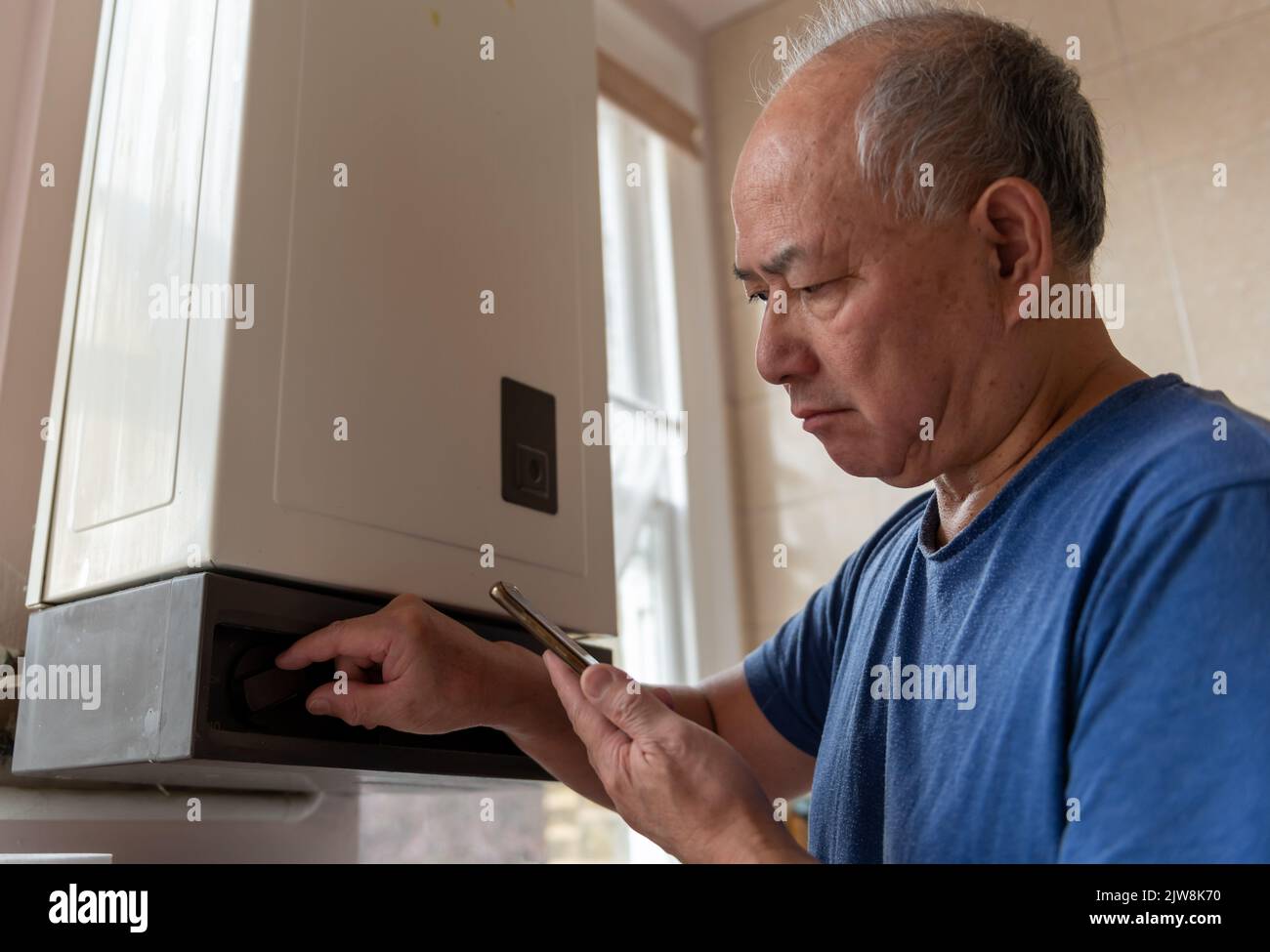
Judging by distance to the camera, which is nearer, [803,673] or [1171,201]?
[803,673]

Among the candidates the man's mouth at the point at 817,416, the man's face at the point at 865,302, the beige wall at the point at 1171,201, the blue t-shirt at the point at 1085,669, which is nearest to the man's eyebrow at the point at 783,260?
the man's face at the point at 865,302

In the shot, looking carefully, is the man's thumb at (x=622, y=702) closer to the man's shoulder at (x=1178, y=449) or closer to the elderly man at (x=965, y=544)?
the elderly man at (x=965, y=544)

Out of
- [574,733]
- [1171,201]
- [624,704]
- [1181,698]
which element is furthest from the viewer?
[1171,201]

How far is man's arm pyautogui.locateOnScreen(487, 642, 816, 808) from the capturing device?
946mm

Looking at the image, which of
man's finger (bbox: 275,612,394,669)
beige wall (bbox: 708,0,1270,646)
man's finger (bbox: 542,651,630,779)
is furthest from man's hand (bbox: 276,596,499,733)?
beige wall (bbox: 708,0,1270,646)

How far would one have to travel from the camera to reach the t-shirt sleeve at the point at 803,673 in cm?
108

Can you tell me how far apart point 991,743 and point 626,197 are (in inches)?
74.6

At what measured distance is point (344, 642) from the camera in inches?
32.0

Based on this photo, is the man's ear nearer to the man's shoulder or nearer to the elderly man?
the elderly man

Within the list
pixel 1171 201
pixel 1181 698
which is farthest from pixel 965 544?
pixel 1171 201

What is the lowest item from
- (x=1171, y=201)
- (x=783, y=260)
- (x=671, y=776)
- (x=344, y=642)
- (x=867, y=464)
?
(x=671, y=776)

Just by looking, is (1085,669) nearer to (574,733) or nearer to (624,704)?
(624,704)

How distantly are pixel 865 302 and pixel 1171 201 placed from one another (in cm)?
149

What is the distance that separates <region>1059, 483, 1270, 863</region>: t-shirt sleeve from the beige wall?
1332 millimetres
